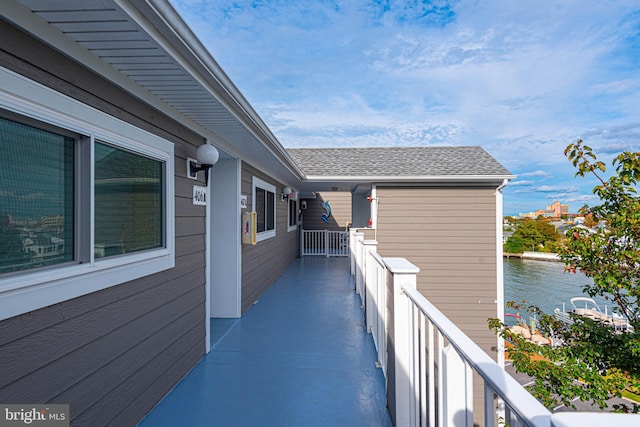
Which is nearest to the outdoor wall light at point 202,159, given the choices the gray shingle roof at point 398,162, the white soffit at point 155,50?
the white soffit at point 155,50

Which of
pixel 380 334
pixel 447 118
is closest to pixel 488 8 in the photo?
pixel 380 334

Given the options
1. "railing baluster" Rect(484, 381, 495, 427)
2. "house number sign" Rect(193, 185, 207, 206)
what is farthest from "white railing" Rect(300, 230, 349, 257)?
"railing baluster" Rect(484, 381, 495, 427)

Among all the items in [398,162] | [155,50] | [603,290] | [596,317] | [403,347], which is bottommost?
[596,317]

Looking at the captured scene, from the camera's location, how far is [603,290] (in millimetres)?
3914

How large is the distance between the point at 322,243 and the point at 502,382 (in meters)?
12.6

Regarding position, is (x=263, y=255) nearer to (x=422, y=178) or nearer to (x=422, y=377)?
(x=422, y=178)

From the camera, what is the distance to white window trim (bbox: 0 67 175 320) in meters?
1.39

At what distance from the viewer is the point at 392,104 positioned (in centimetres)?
1706

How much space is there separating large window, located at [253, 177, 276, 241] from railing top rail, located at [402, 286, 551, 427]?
15.5 feet

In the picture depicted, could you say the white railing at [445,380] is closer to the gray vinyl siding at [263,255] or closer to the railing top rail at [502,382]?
the railing top rail at [502,382]

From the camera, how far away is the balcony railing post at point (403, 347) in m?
1.74

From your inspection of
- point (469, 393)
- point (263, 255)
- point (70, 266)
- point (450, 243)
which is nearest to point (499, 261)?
point (450, 243)

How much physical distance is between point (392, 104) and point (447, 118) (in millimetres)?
4771

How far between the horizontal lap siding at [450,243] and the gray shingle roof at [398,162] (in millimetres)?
462
